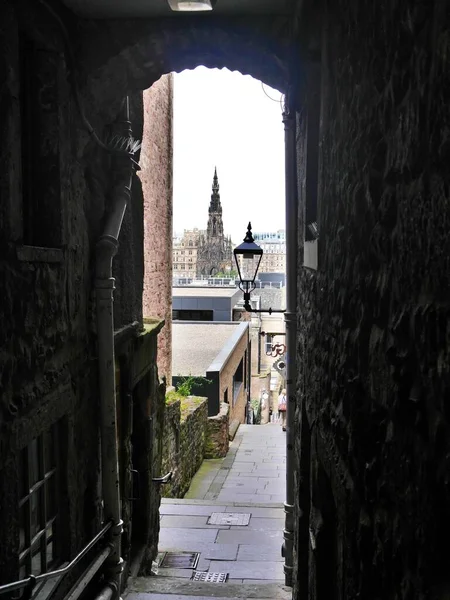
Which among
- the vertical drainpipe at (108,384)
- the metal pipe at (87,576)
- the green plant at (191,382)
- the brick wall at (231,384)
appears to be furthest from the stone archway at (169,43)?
the brick wall at (231,384)

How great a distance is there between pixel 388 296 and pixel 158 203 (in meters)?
11.7

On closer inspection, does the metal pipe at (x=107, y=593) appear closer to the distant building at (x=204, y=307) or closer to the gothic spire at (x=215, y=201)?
the distant building at (x=204, y=307)

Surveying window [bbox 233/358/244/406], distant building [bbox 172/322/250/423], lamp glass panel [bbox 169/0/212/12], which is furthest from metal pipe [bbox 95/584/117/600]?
window [bbox 233/358/244/406]

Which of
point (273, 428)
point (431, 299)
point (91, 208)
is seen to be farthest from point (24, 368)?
point (273, 428)

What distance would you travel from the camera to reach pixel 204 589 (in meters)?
6.55

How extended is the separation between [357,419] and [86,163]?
378 cm

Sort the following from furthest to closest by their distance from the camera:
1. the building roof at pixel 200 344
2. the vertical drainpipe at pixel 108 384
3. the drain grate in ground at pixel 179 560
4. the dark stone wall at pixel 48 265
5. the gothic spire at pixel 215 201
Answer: the gothic spire at pixel 215 201 → the building roof at pixel 200 344 → the drain grate in ground at pixel 179 560 → the vertical drainpipe at pixel 108 384 → the dark stone wall at pixel 48 265

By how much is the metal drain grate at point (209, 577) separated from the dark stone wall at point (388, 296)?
13.9ft

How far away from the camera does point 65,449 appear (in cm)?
476

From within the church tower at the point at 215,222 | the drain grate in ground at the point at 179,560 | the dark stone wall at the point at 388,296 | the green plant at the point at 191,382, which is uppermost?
the church tower at the point at 215,222

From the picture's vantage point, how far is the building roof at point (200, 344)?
18.4m

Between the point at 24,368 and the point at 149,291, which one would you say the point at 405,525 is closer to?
the point at 24,368

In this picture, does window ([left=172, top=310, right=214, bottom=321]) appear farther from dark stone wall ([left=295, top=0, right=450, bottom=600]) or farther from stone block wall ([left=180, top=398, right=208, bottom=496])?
dark stone wall ([left=295, top=0, right=450, bottom=600])

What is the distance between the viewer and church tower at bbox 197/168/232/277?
2835 inches
